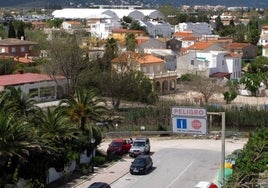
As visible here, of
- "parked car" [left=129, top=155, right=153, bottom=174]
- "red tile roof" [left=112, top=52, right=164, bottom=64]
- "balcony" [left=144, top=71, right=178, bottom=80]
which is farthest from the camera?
"balcony" [left=144, top=71, right=178, bottom=80]

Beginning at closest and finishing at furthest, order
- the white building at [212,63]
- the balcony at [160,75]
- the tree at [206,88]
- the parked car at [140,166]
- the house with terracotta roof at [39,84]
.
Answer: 1. the parked car at [140,166]
2. the house with terracotta roof at [39,84]
3. the tree at [206,88]
4. the balcony at [160,75]
5. the white building at [212,63]

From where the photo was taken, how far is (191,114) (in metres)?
Answer: 18.6

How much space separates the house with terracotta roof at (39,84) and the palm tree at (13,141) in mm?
25102

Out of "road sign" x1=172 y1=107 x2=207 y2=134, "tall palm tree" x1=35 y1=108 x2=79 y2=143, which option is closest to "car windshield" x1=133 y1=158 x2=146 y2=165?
"tall palm tree" x1=35 y1=108 x2=79 y2=143

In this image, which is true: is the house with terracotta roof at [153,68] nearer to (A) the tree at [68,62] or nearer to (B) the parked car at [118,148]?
(A) the tree at [68,62]

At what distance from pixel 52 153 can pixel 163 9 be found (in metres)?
160

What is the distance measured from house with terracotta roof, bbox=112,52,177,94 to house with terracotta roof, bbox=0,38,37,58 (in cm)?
1921

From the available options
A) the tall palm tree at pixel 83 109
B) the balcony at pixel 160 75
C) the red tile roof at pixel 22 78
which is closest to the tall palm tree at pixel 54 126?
the tall palm tree at pixel 83 109

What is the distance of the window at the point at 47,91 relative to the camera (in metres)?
A: 53.9

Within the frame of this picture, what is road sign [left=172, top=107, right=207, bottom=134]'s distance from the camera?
1844cm

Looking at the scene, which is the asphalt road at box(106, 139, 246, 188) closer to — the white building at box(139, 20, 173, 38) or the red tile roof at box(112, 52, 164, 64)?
the red tile roof at box(112, 52, 164, 64)

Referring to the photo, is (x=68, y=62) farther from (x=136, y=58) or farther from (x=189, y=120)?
(x=189, y=120)

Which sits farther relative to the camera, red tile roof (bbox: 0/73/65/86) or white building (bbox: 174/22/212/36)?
white building (bbox: 174/22/212/36)

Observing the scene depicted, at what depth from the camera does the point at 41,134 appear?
2698 centimetres
